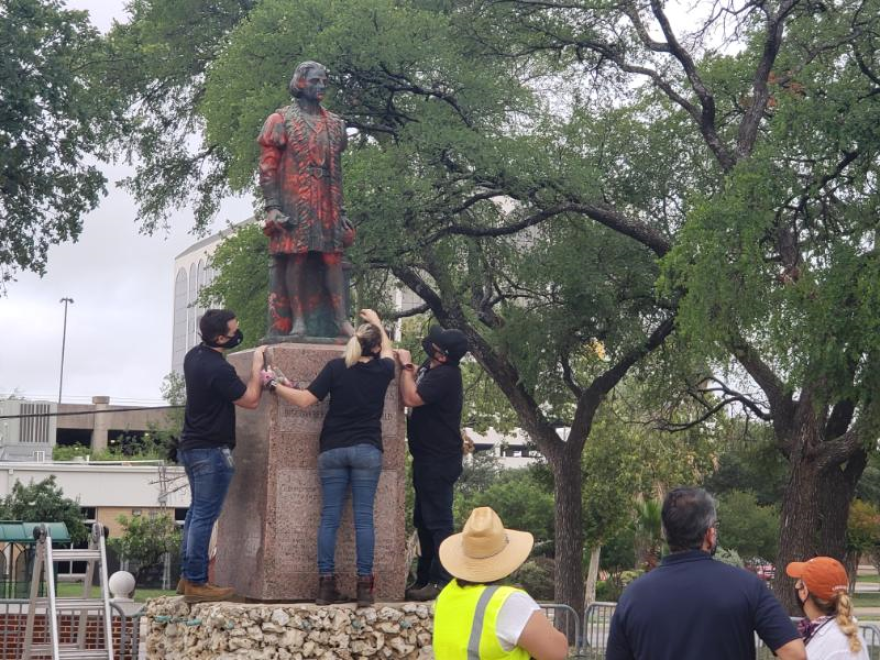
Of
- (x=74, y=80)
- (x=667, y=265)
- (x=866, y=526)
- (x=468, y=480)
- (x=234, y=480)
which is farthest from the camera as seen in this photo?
(x=468, y=480)

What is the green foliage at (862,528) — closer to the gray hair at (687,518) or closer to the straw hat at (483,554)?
the straw hat at (483,554)

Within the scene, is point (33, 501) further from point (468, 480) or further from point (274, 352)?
point (274, 352)

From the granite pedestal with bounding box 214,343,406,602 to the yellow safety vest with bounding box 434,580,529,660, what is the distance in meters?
4.36

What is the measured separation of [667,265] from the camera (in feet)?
63.6

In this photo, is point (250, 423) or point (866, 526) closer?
point (250, 423)

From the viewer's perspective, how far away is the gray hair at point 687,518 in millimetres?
5141

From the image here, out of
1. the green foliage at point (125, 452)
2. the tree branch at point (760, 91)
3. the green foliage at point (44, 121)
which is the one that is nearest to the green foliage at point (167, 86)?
the green foliage at point (44, 121)

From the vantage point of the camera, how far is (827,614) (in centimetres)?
603

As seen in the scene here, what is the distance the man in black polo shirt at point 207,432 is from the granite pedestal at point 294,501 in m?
0.28

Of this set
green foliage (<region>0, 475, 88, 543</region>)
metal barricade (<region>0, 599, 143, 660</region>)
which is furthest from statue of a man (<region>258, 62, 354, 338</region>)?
green foliage (<region>0, 475, 88, 543</region>)

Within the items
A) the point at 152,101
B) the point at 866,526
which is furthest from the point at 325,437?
the point at 866,526

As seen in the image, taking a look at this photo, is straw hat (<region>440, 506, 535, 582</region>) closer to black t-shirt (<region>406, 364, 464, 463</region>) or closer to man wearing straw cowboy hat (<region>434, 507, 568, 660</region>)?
man wearing straw cowboy hat (<region>434, 507, 568, 660</region>)

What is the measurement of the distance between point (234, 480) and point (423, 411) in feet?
4.96

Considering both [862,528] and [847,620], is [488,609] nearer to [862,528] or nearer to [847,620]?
[847,620]
